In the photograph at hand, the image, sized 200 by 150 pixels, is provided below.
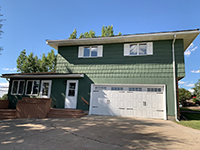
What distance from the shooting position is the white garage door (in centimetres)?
874

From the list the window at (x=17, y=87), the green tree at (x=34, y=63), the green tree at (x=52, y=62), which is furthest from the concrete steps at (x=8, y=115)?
the green tree at (x=52, y=62)

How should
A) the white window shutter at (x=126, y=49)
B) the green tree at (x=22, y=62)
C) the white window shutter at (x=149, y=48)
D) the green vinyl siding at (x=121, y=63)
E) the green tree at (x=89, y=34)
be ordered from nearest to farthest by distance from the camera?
the green vinyl siding at (x=121, y=63) → the white window shutter at (x=149, y=48) → the white window shutter at (x=126, y=49) → the green tree at (x=22, y=62) → the green tree at (x=89, y=34)

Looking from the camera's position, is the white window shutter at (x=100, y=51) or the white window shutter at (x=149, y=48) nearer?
the white window shutter at (x=149, y=48)

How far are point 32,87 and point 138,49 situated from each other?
29.5ft

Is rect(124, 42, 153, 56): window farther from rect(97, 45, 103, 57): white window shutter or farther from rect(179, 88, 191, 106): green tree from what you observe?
rect(179, 88, 191, 106): green tree

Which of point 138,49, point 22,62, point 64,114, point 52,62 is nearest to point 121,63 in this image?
point 138,49

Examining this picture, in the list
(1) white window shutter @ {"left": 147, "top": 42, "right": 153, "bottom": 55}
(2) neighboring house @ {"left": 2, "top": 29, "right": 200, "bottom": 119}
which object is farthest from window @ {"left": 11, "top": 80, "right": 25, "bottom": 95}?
(1) white window shutter @ {"left": 147, "top": 42, "right": 153, "bottom": 55}

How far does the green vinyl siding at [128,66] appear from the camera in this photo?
345 inches

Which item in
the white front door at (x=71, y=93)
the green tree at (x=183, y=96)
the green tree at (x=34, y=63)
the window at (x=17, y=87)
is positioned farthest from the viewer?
the green tree at (x=34, y=63)

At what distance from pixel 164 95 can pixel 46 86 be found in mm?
8774

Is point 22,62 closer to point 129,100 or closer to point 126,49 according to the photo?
point 126,49

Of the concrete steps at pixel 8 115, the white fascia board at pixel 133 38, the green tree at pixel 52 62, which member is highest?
the green tree at pixel 52 62

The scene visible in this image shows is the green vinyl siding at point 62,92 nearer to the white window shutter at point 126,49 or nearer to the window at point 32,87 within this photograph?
the window at point 32,87

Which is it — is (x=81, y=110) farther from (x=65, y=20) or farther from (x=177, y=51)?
(x=65, y=20)
